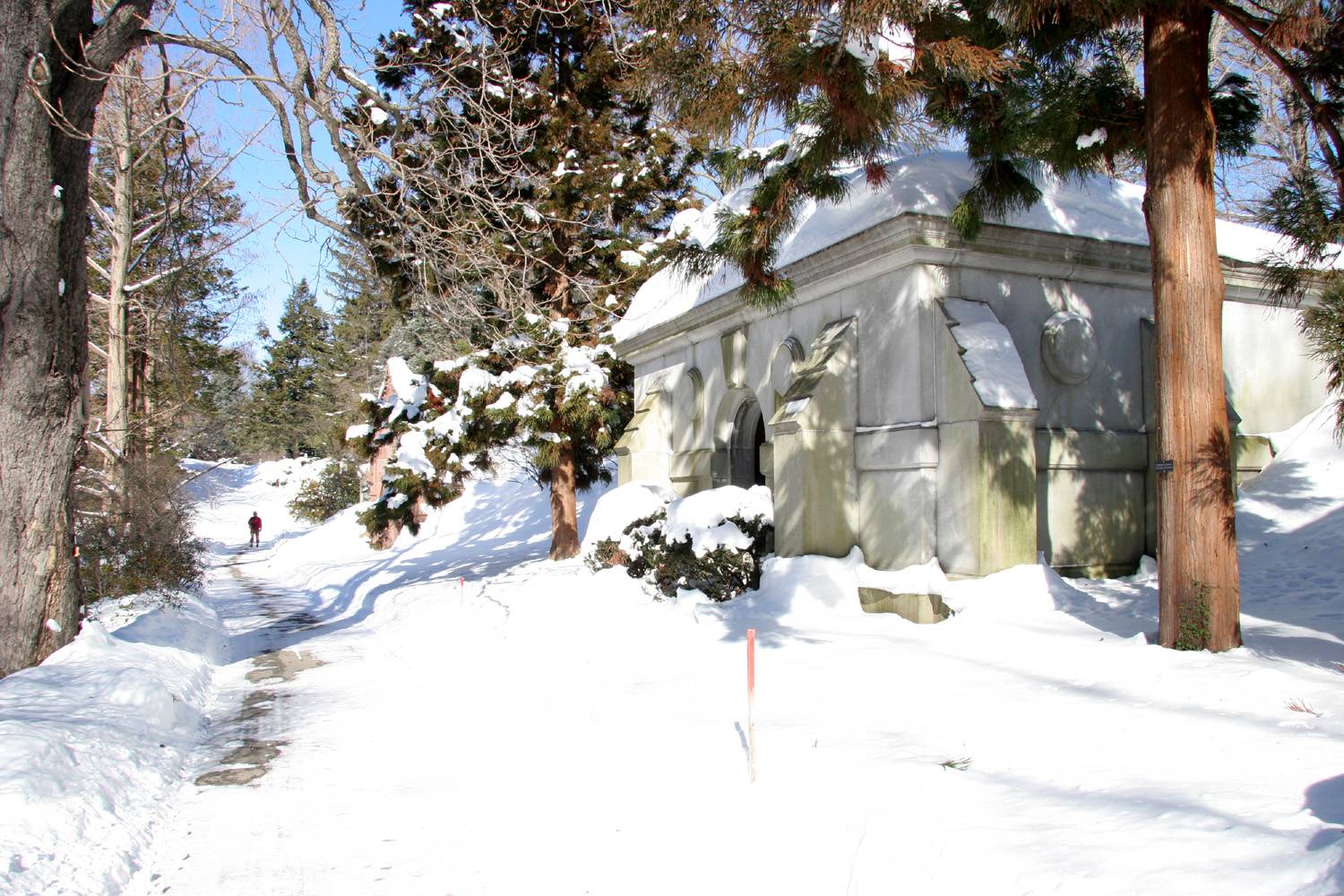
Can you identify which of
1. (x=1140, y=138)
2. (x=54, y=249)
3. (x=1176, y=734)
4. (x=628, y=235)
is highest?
(x=628, y=235)

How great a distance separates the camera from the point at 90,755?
17.6 ft

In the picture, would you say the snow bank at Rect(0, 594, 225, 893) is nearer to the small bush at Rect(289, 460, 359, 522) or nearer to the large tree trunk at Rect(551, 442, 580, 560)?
the large tree trunk at Rect(551, 442, 580, 560)

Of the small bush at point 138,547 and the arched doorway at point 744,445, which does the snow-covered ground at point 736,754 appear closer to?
the small bush at point 138,547

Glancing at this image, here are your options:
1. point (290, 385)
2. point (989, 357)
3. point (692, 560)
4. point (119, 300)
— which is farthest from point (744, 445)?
point (290, 385)

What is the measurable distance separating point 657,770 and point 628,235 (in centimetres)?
1532

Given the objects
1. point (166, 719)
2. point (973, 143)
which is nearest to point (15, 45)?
point (166, 719)

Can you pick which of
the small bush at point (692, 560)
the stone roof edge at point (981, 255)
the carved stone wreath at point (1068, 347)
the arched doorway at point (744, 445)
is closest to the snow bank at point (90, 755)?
the small bush at point (692, 560)

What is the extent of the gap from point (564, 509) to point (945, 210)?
11.6 m

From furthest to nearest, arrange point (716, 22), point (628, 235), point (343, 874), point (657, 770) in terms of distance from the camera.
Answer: point (628, 235), point (716, 22), point (657, 770), point (343, 874)

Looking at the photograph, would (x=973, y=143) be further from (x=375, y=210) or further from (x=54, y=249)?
(x=54, y=249)

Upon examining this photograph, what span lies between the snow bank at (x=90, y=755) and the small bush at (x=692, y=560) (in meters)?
5.86

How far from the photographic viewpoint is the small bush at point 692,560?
11.7m

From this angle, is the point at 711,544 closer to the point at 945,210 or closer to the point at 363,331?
the point at 945,210

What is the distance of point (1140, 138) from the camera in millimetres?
8188
